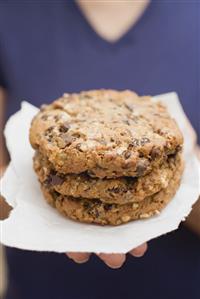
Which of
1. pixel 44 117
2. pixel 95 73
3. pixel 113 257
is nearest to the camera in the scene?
pixel 113 257

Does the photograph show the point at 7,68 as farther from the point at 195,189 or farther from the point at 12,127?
the point at 195,189

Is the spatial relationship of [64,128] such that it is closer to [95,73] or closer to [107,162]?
[107,162]

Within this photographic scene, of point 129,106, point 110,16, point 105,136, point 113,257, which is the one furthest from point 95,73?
point 113,257

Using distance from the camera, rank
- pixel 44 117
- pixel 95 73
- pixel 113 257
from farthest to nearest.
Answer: pixel 95 73, pixel 44 117, pixel 113 257

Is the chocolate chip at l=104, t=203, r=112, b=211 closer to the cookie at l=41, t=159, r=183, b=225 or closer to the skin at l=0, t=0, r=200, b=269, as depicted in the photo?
the cookie at l=41, t=159, r=183, b=225

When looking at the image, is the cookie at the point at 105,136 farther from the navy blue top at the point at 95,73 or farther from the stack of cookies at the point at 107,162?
the navy blue top at the point at 95,73

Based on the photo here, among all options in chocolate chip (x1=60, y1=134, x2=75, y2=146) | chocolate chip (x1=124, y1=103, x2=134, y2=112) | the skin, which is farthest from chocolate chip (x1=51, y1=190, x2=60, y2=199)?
the skin

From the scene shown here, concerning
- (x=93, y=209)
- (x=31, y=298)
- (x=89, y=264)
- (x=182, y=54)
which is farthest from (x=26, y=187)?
(x=182, y=54)
